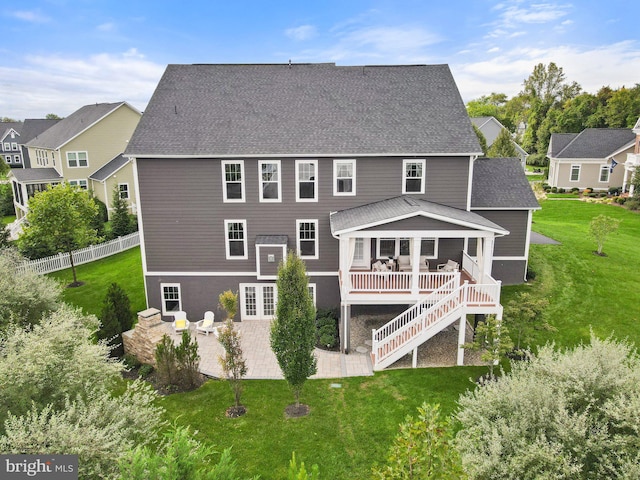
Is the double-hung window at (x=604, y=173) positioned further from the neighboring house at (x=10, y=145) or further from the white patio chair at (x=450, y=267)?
the neighboring house at (x=10, y=145)

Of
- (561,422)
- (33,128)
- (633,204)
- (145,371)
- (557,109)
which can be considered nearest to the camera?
(561,422)

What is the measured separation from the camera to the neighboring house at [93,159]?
38.8 metres

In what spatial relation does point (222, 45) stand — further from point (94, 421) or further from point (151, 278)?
point (94, 421)

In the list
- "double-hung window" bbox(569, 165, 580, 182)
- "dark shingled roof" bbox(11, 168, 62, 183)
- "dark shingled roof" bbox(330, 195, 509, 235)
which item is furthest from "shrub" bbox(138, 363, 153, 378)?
"double-hung window" bbox(569, 165, 580, 182)

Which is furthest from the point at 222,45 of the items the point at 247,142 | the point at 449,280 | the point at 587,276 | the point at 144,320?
the point at 587,276

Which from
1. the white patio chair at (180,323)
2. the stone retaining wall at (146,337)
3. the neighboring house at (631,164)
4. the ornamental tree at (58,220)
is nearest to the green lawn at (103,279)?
the ornamental tree at (58,220)

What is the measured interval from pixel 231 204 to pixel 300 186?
3254 millimetres

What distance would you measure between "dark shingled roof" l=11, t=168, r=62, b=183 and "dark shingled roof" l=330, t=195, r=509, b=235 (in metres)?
34.4

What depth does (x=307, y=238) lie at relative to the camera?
770 inches

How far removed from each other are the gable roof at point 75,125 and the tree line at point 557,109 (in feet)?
219

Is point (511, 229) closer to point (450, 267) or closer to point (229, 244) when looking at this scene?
point (450, 267)

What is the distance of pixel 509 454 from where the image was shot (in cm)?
742

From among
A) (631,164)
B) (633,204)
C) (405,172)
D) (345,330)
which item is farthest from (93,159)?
(631,164)

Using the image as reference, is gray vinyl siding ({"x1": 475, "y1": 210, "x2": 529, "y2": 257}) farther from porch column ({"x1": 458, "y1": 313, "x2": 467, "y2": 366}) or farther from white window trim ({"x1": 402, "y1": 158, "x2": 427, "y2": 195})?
porch column ({"x1": 458, "y1": 313, "x2": 467, "y2": 366})
